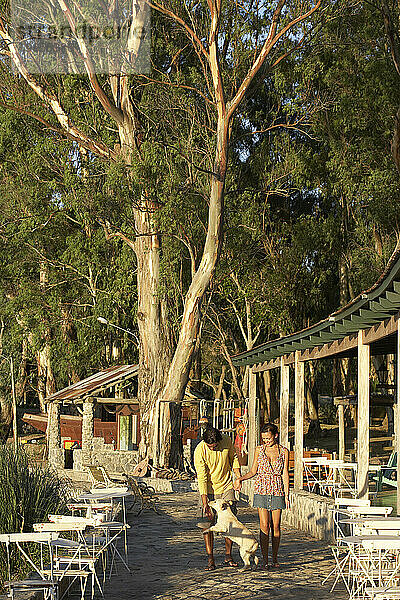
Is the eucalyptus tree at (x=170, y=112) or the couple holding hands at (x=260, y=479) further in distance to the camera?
the eucalyptus tree at (x=170, y=112)

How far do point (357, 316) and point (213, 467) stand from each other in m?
2.71

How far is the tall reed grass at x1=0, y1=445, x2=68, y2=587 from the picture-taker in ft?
31.1

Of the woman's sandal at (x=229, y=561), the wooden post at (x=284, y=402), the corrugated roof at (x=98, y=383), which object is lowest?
the woman's sandal at (x=229, y=561)

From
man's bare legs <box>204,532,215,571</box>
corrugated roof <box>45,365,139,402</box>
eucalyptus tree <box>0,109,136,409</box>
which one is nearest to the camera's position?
man's bare legs <box>204,532,215,571</box>

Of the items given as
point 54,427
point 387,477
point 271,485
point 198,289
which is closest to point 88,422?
point 54,427

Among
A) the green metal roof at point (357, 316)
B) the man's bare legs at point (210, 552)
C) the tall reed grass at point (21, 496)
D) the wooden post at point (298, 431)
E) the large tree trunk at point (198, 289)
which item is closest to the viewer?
the green metal roof at point (357, 316)

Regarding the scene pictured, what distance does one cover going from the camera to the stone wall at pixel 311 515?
12.1 metres

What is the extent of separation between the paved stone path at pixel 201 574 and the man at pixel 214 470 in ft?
1.65

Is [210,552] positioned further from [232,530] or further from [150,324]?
[150,324]

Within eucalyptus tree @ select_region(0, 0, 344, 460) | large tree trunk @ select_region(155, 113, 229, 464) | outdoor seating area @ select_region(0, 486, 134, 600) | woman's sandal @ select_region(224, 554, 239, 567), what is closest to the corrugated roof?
eucalyptus tree @ select_region(0, 0, 344, 460)

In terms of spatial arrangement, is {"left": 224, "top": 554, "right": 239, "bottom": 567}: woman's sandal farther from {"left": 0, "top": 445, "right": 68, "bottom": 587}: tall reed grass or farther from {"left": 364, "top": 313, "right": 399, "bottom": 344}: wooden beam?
{"left": 364, "top": 313, "right": 399, "bottom": 344}: wooden beam

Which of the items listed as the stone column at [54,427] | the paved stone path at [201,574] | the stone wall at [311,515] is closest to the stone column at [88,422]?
the stone column at [54,427]

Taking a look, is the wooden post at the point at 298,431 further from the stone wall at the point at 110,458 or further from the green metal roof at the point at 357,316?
the stone wall at the point at 110,458

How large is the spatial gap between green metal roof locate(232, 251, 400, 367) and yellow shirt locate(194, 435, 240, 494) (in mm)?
2186
